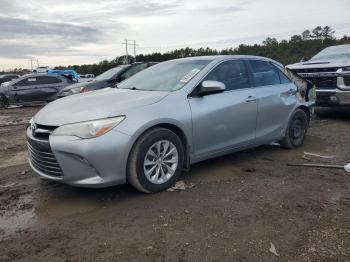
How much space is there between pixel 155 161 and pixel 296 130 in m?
3.23

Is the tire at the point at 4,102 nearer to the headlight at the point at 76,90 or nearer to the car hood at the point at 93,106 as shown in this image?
the headlight at the point at 76,90

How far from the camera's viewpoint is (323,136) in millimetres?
8023

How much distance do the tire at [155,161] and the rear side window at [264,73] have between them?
1.96m

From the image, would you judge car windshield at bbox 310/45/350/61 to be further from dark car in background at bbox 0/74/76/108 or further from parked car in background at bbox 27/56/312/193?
dark car in background at bbox 0/74/76/108

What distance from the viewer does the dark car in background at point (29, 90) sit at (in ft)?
56.2

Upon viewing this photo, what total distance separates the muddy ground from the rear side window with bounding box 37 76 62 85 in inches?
487

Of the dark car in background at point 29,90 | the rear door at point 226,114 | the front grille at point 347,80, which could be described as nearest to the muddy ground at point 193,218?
the rear door at point 226,114

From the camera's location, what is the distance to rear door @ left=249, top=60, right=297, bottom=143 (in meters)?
5.96

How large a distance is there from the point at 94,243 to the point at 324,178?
10.4 ft

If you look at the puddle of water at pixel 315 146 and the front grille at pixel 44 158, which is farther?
the puddle of water at pixel 315 146

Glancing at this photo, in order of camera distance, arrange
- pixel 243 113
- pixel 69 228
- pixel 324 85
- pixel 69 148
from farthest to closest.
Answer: pixel 324 85 < pixel 243 113 < pixel 69 148 < pixel 69 228

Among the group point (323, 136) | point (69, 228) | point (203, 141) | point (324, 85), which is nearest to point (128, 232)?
point (69, 228)

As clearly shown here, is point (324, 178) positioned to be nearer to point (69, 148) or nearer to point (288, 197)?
point (288, 197)

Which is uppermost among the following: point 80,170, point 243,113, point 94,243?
point 243,113
